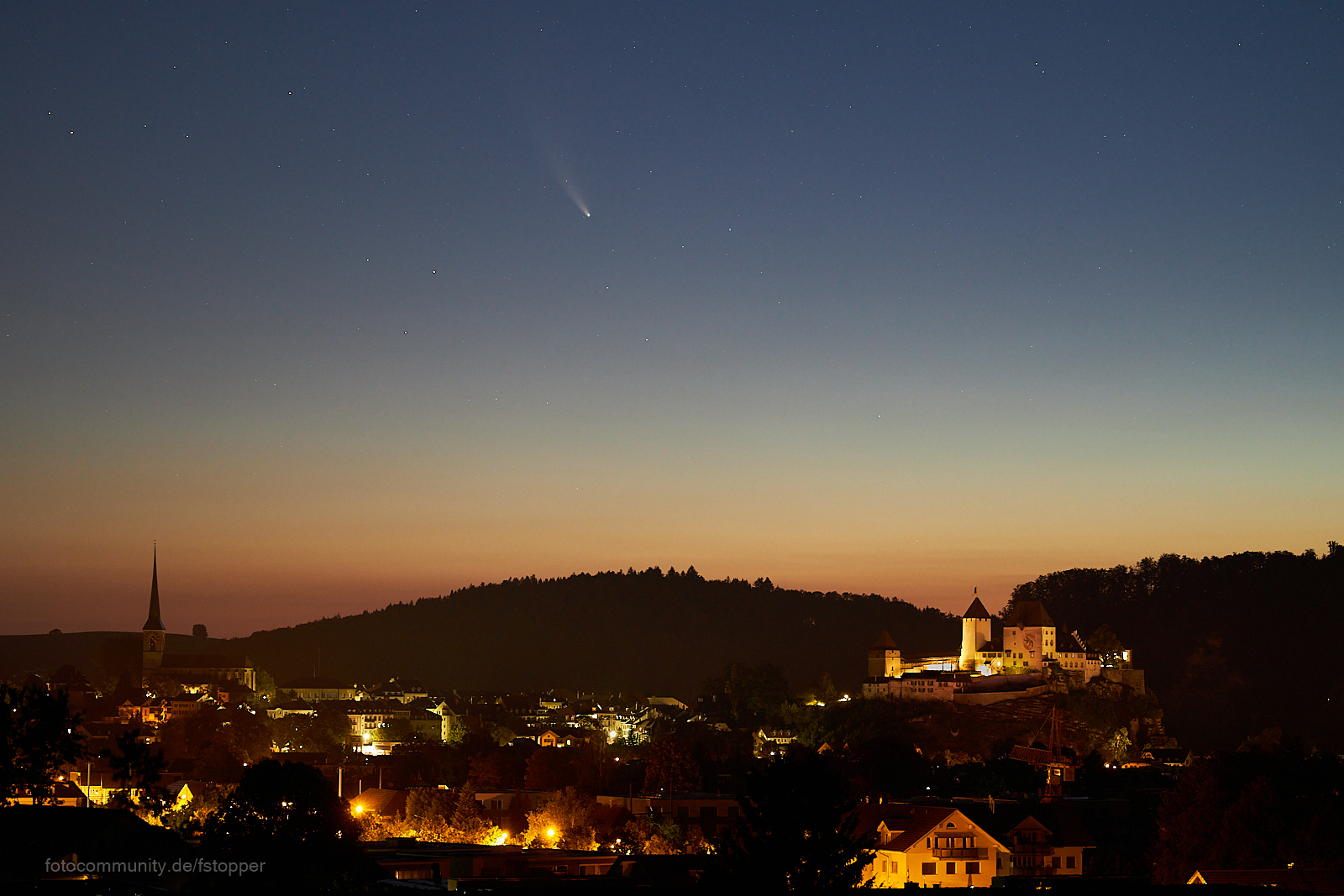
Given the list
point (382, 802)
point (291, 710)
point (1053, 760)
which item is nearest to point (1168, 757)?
point (1053, 760)

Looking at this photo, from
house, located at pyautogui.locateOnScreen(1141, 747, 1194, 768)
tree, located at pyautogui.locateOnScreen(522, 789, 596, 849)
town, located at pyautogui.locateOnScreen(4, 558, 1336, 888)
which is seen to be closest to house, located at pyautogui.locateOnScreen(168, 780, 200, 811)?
town, located at pyautogui.locateOnScreen(4, 558, 1336, 888)

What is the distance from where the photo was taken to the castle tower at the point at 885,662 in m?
130

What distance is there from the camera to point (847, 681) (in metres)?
196

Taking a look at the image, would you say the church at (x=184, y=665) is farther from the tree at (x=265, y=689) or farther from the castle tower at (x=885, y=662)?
the castle tower at (x=885, y=662)

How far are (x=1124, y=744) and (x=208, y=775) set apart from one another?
63.2m

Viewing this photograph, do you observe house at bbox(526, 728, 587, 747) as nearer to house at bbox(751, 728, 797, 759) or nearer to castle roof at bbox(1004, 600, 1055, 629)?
house at bbox(751, 728, 797, 759)

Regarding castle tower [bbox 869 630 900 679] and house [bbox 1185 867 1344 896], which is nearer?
house [bbox 1185 867 1344 896]

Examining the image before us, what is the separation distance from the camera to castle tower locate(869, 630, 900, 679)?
129500mm

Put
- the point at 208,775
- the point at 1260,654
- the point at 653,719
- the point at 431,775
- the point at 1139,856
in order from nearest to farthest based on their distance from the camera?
the point at 1139,856 → the point at 208,775 → the point at 431,775 → the point at 653,719 → the point at 1260,654

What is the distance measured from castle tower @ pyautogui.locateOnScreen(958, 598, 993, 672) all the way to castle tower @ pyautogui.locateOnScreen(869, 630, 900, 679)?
641cm

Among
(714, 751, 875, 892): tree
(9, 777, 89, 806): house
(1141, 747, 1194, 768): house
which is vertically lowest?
(1141, 747, 1194, 768): house

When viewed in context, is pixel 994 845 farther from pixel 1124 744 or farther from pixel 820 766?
pixel 1124 744

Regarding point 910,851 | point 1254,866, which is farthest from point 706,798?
point 1254,866

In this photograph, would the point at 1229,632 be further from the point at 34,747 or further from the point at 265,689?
the point at 34,747
